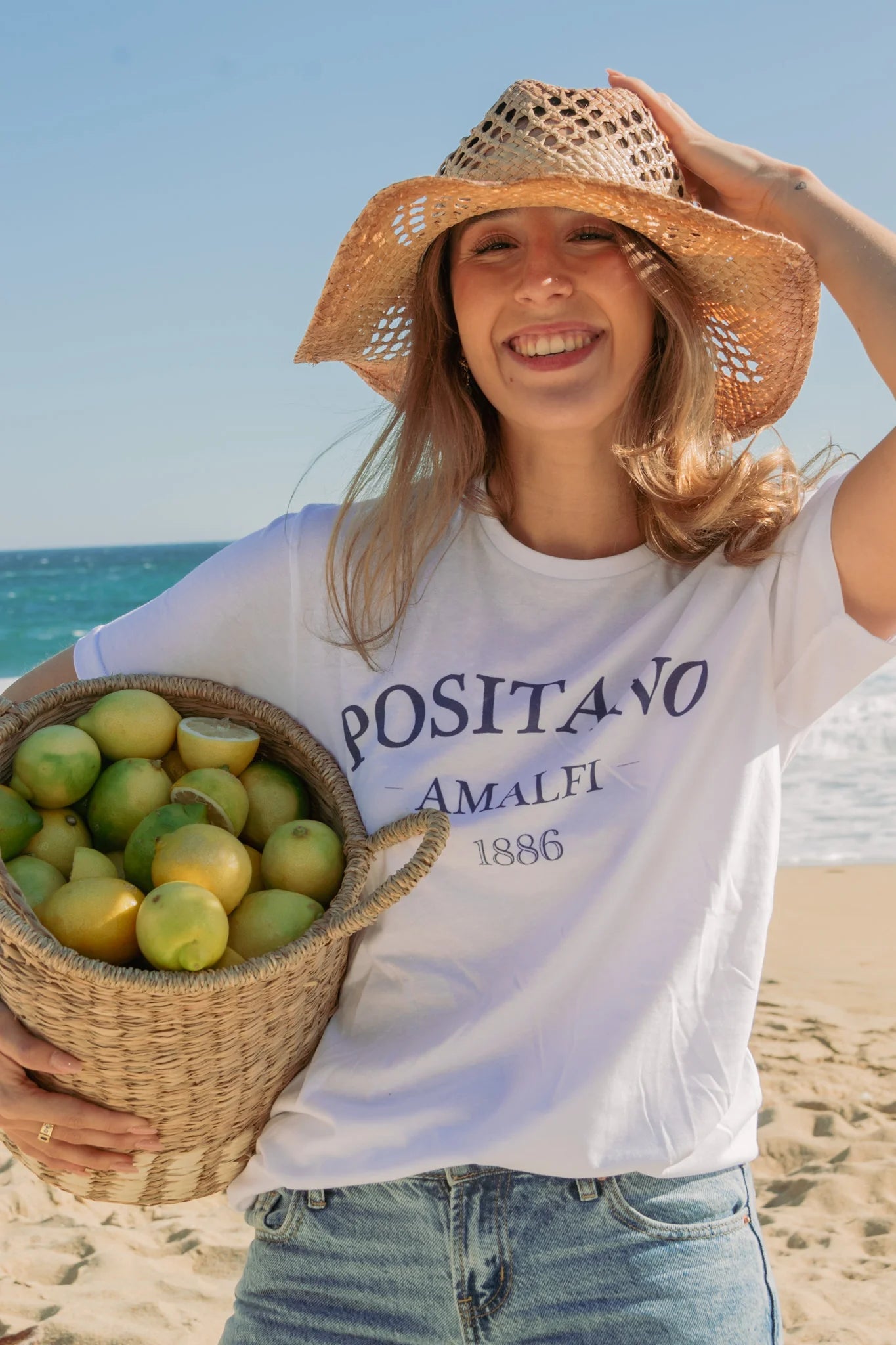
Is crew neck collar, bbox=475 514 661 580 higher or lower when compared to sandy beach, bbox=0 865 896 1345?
higher

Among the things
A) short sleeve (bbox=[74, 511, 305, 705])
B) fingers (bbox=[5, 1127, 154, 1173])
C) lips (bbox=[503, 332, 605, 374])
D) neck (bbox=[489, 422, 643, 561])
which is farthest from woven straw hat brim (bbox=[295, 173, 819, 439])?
fingers (bbox=[5, 1127, 154, 1173])

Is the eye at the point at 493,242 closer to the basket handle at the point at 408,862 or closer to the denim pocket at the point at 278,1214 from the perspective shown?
the basket handle at the point at 408,862

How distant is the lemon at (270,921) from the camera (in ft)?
5.40

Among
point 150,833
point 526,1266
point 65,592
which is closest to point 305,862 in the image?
point 150,833

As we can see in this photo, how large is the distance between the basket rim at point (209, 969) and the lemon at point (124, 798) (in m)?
0.17

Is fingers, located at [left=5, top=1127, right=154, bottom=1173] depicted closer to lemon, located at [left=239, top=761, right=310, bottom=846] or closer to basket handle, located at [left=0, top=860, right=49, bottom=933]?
Answer: basket handle, located at [left=0, top=860, right=49, bottom=933]

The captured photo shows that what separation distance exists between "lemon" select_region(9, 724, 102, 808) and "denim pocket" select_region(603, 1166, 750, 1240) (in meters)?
0.97

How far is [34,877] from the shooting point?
1.65 meters

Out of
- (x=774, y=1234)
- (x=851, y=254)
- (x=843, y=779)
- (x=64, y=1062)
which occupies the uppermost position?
(x=851, y=254)

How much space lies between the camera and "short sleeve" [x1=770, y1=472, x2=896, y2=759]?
71.7 inches

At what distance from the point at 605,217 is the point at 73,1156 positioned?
1.65 metres

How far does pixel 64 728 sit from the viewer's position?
1.86 m

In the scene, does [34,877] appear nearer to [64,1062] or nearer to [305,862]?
[64,1062]

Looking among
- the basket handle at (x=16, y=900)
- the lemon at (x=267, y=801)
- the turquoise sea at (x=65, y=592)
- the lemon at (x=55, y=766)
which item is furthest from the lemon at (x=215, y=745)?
the turquoise sea at (x=65, y=592)
